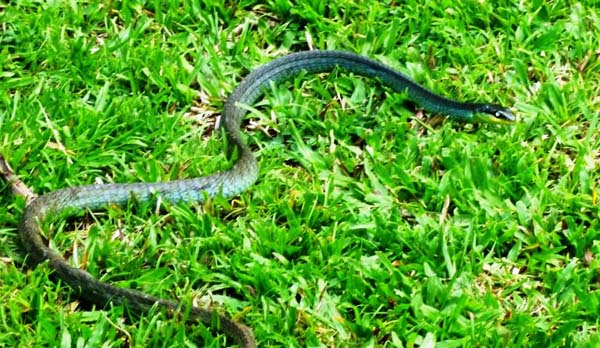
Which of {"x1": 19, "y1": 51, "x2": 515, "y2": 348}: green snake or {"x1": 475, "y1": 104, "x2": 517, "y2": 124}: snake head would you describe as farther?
{"x1": 475, "y1": 104, "x2": 517, "y2": 124}: snake head

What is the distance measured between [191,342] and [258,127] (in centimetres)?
161

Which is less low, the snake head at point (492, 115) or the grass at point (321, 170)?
the snake head at point (492, 115)

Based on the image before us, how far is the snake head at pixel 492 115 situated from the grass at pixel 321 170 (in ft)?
0.26

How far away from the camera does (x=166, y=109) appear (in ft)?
19.2

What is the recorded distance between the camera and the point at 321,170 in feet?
18.1

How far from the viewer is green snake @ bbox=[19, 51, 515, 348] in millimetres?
4645

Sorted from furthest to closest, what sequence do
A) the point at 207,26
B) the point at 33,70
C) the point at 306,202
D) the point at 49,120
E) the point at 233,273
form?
the point at 207,26, the point at 33,70, the point at 49,120, the point at 306,202, the point at 233,273

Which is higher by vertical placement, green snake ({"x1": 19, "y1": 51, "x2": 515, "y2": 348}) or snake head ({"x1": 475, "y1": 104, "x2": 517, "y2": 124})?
snake head ({"x1": 475, "y1": 104, "x2": 517, "y2": 124})

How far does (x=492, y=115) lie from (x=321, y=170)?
92cm

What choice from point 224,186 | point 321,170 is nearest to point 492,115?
point 321,170

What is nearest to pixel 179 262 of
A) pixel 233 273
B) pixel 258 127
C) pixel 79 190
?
pixel 233 273

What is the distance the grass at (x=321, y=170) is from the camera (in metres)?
4.70

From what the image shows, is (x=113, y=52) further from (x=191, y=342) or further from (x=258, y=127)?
(x=191, y=342)

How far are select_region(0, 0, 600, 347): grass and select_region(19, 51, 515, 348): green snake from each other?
0.21 ft
